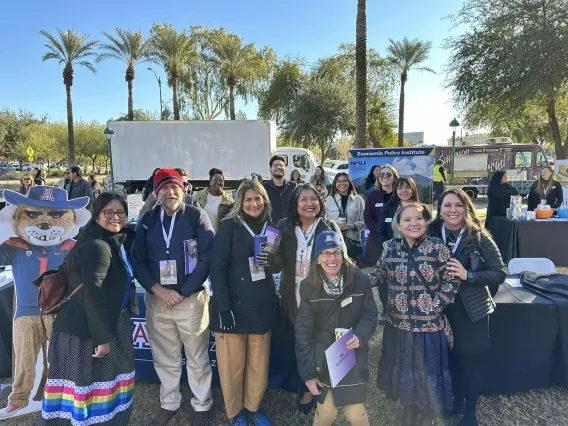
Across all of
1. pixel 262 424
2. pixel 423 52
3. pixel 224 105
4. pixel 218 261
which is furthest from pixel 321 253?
pixel 224 105

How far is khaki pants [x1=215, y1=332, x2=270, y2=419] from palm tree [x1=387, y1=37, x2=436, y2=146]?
26.4 meters

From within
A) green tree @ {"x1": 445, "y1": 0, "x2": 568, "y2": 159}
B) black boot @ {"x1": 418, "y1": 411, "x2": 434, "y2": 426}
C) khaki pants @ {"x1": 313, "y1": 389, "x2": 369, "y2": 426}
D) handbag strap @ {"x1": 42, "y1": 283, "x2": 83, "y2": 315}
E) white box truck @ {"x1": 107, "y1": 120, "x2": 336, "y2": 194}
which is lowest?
black boot @ {"x1": 418, "y1": 411, "x2": 434, "y2": 426}

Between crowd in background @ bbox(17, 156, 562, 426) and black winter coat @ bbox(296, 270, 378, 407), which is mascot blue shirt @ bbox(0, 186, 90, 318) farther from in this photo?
black winter coat @ bbox(296, 270, 378, 407)

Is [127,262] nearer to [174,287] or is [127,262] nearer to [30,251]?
[174,287]

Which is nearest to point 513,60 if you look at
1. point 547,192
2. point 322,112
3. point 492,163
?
point 492,163

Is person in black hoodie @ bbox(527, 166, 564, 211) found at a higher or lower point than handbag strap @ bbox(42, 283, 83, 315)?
higher

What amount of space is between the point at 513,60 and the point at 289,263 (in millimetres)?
15482

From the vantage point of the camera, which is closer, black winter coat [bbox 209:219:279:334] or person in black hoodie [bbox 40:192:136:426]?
person in black hoodie [bbox 40:192:136:426]

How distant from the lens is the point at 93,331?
7.13 ft

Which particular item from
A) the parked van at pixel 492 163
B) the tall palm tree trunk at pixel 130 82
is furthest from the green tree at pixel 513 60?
the tall palm tree trunk at pixel 130 82

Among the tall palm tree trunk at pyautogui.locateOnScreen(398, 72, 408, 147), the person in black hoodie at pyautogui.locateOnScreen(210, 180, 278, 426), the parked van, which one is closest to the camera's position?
the person in black hoodie at pyautogui.locateOnScreen(210, 180, 278, 426)

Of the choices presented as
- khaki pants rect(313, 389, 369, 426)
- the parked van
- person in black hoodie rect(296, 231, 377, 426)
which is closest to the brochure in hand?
person in black hoodie rect(296, 231, 377, 426)

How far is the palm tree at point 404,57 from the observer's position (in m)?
26.8

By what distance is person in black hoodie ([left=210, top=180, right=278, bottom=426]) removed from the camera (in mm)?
2496
